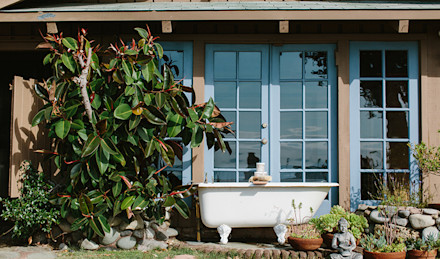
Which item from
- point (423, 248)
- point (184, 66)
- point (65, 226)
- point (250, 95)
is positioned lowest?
point (423, 248)

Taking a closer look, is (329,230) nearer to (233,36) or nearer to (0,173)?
(233,36)

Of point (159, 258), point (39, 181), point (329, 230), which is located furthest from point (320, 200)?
point (39, 181)

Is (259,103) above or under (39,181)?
above

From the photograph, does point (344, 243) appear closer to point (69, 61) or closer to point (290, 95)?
point (290, 95)

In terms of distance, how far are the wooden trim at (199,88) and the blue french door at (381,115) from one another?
67.2 inches

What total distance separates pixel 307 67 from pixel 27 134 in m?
3.22

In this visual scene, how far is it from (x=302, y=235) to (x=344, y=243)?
0.44 meters

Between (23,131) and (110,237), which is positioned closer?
(110,237)

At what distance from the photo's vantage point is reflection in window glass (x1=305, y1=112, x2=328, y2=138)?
→ 5176 millimetres

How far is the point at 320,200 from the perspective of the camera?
464 centimetres

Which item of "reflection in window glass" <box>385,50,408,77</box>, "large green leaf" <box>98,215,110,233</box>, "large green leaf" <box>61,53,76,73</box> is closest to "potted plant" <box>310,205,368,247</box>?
"reflection in window glass" <box>385,50,408,77</box>

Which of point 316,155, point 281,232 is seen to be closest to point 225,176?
point 281,232

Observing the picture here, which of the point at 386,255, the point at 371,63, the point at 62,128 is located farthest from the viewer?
the point at 371,63

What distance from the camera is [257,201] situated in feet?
15.0
